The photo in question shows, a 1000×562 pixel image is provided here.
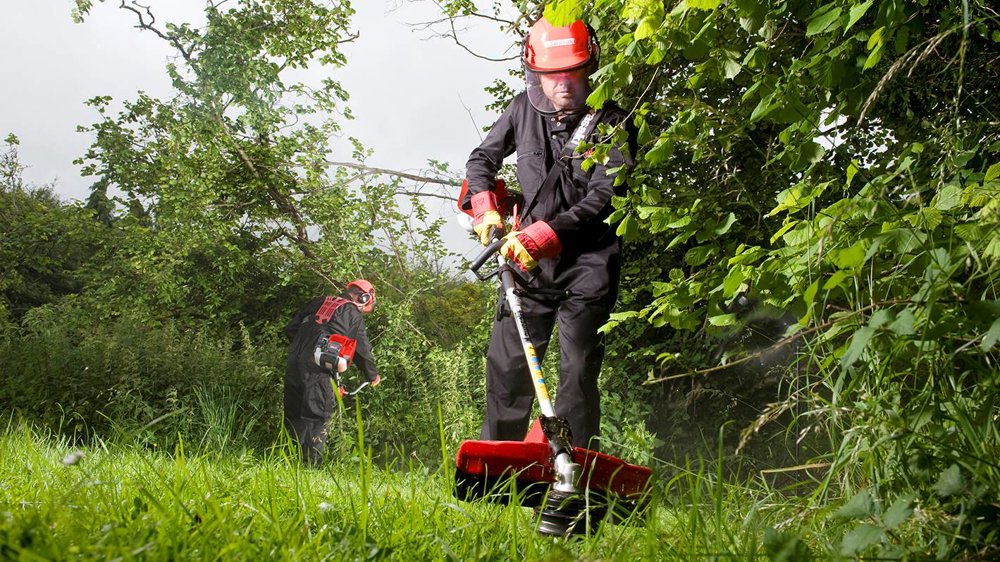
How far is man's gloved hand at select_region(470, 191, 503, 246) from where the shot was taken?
335cm

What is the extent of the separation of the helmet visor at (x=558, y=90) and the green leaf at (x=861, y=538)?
2.65 m

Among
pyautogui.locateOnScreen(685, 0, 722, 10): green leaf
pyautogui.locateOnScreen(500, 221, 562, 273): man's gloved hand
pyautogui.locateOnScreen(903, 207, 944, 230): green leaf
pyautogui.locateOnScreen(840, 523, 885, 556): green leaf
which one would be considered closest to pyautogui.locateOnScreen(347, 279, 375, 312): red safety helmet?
pyautogui.locateOnScreen(500, 221, 562, 273): man's gloved hand

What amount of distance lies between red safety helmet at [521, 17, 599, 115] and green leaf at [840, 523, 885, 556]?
255cm

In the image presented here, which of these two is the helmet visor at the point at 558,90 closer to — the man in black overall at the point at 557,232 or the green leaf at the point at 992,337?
the man in black overall at the point at 557,232

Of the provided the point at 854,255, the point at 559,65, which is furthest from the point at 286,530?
the point at 559,65

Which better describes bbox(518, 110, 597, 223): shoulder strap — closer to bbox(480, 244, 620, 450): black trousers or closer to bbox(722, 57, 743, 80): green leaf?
bbox(480, 244, 620, 450): black trousers

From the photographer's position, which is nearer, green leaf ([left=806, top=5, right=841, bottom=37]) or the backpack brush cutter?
green leaf ([left=806, top=5, right=841, bottom=37])

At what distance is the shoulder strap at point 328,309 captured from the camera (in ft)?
22.8

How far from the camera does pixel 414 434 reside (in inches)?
285

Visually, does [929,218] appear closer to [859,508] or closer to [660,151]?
[660,151]

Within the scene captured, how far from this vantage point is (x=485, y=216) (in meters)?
3.37

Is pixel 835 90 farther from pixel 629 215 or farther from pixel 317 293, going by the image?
pixel 317 293

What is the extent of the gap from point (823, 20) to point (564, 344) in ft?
5.35

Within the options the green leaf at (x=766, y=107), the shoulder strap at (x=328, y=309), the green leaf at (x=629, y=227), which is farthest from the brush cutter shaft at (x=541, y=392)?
the shoulder strap at (x=328, y=309)
